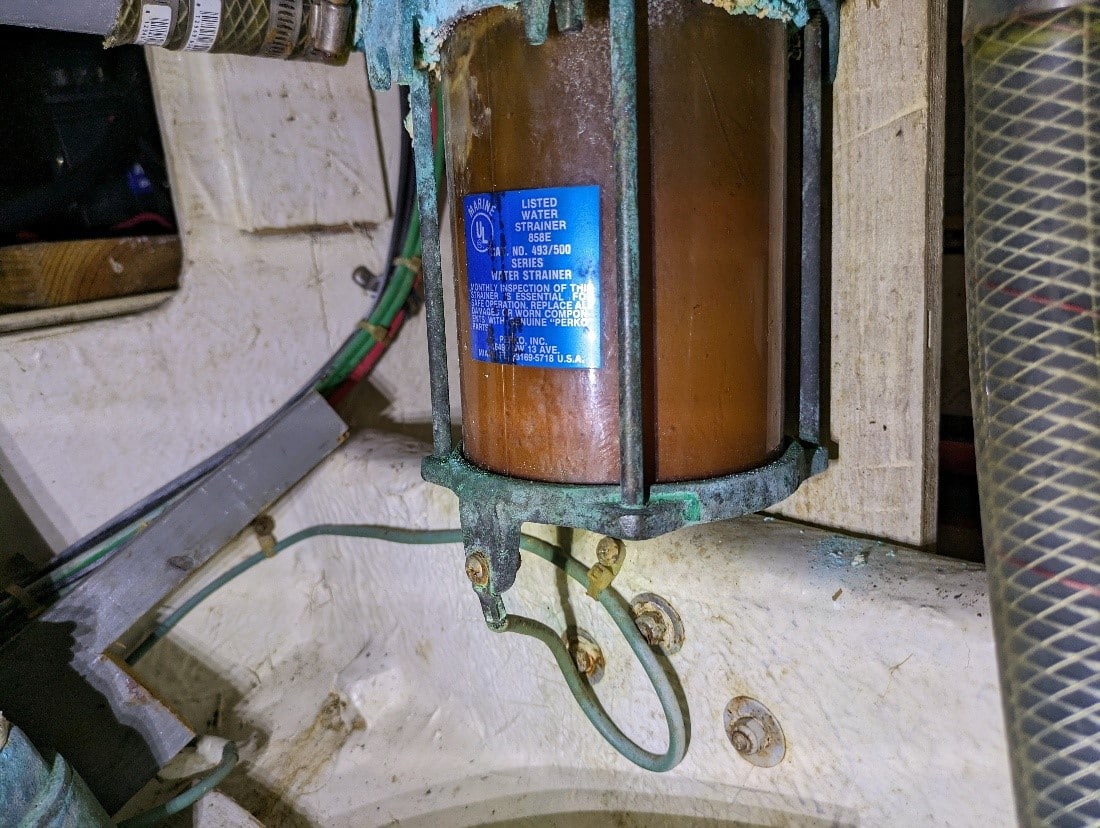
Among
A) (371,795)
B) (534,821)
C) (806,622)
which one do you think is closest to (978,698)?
(806,622)

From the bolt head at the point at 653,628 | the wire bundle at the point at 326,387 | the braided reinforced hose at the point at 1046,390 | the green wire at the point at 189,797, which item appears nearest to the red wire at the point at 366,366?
the wire bundle at the point at 326,387

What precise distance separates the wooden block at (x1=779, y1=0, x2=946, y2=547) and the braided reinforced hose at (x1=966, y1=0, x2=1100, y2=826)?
200 millimetres

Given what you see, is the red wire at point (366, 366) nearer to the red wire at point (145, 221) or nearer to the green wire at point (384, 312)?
the green wire at point (384, 312)

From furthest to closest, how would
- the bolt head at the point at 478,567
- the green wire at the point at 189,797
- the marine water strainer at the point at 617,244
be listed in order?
1. the green wire at the point at 189,797
2. the bolt head at the point at 478,567
3. the marine water strainer at the point at 617,244

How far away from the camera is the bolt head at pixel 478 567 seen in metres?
0.66

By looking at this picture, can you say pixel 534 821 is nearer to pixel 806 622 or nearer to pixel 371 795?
pixel 371 795

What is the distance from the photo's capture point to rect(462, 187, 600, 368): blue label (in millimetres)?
559

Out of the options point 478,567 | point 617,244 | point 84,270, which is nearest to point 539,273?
point 617,244

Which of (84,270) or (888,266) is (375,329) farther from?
(888,266)

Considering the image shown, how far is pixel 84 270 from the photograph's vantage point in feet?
3.38

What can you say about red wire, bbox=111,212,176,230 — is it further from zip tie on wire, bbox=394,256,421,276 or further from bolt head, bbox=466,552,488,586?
bolt head, bbox=466,552,488,586

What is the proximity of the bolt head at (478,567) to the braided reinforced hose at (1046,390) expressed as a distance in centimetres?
40

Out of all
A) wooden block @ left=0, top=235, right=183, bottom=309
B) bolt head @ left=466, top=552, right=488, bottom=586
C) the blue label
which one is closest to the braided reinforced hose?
the blue label

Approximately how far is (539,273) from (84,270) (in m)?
0.81
